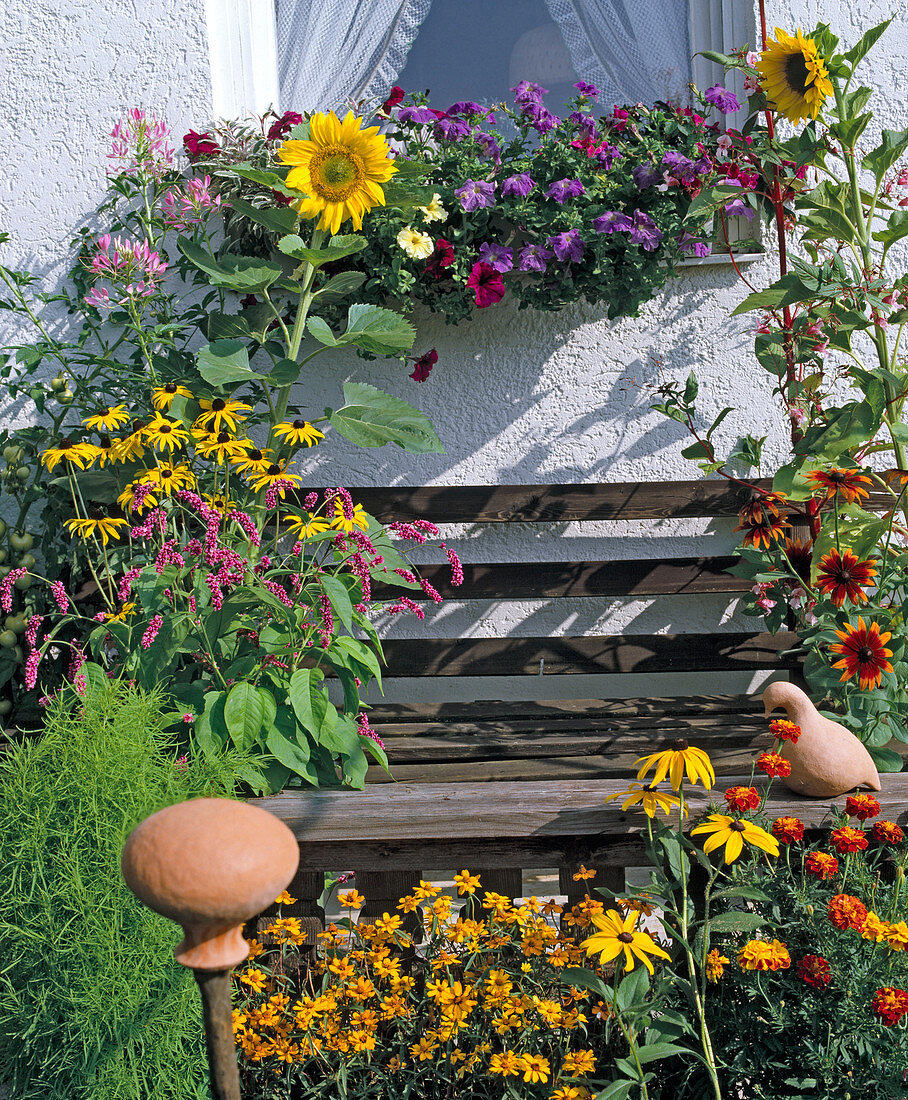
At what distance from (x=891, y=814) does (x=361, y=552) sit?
1018 millimetres

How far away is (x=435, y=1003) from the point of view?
1.28m

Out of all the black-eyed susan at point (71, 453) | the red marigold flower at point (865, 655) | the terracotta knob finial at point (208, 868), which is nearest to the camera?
the terracotta knob finial at point (208, 868)

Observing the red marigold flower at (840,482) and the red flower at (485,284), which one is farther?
the red flower at (485,284)

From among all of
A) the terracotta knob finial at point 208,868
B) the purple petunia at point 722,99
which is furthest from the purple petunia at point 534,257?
the terracotta knob finial at point 208,868

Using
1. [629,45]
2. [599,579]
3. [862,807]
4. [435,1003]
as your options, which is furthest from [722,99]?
[435,1003]

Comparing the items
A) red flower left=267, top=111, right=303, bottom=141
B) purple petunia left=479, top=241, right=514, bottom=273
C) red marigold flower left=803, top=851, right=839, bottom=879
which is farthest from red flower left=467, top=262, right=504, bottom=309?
red marigold flower left=803, top=851, right=839, bottom=879

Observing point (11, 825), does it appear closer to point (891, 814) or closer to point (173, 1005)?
point (173, 1005)

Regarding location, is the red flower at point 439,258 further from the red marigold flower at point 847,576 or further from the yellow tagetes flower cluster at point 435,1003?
the yellow tagetes flower cluster at point 435,1003

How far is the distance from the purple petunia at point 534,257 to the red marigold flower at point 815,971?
5.80ft

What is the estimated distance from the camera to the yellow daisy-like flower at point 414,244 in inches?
89.0

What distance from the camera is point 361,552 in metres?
1.67

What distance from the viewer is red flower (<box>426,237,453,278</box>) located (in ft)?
7.55

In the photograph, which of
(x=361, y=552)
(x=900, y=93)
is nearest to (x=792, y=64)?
(x=900, y=93)

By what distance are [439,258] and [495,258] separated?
0.15 m
